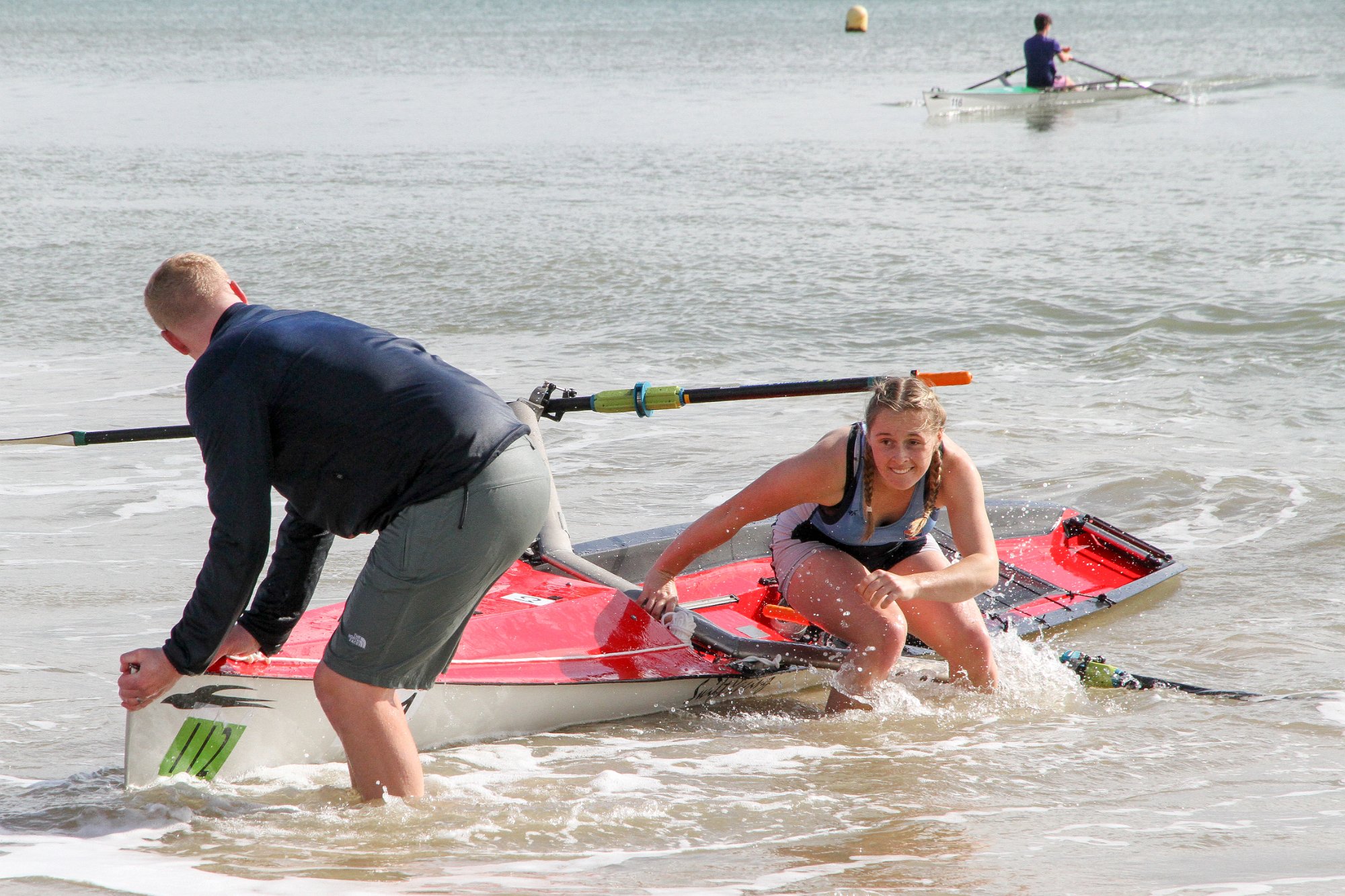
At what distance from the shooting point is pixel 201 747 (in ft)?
11.3

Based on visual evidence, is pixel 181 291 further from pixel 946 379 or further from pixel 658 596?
pixel 946 379

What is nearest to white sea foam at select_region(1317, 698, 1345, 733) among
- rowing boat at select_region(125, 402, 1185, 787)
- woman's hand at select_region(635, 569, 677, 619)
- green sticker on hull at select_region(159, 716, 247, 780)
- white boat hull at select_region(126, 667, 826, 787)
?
rowing boat at select_region(125, 402, 1185, 787)

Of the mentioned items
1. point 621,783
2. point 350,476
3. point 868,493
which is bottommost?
point 621,783

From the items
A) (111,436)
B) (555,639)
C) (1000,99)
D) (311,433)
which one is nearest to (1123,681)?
(555,639)

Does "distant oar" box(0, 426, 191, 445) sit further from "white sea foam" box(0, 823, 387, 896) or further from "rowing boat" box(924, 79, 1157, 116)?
"rowing boat" box(924, 79, 1157, 116)

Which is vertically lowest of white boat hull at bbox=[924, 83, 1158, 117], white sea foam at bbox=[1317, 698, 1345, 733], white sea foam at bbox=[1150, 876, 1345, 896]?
white sea foam at bbox=[1317, 698, 1345, 733]

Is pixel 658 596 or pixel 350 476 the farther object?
pixel 658 596

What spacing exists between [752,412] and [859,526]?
4710 mm

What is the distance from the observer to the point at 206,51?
1775 inches

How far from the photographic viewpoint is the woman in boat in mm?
3838

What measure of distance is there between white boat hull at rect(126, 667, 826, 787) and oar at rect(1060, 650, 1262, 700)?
125cm

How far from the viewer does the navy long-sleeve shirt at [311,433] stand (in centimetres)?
266

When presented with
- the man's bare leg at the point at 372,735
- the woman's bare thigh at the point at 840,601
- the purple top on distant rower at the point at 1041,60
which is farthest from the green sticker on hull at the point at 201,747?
the purple top on distant rower at the point at 1041,60

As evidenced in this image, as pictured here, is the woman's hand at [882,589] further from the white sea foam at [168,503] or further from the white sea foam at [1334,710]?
the white sea foam at [168,503]
